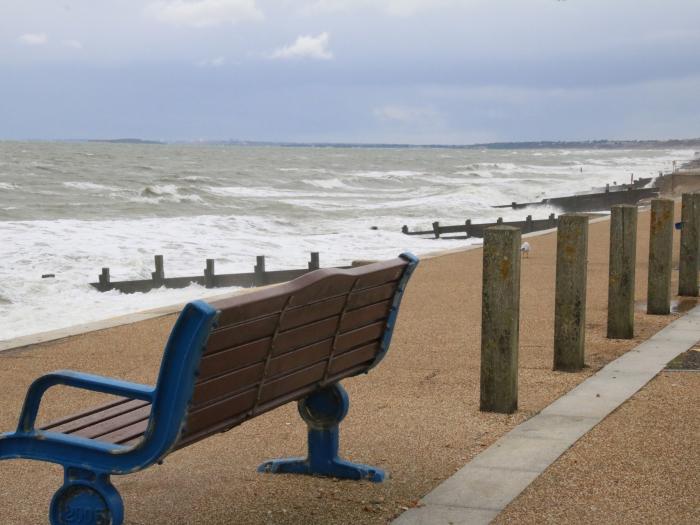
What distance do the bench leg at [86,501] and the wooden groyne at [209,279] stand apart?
13707 mm

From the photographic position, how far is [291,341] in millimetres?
3793

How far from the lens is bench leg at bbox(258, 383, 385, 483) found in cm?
439

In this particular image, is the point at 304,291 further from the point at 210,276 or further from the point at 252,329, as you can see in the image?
the point at 210,276

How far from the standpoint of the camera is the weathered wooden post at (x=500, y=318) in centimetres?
539

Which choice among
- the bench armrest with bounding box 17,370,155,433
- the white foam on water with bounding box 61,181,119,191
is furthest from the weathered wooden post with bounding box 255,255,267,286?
the white foam on water with bounding box 61,181,119,191

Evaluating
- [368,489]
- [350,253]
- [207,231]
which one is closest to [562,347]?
[368,489]

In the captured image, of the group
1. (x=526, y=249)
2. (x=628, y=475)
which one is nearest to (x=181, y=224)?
(x=526, y=249)

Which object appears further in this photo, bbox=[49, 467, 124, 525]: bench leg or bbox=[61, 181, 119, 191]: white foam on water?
bbox=[61, 181, 119, 191]: white foam on water

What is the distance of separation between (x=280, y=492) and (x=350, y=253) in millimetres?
18606

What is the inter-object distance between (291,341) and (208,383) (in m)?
0.52

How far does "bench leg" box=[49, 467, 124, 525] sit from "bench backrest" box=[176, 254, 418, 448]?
1.04 ft

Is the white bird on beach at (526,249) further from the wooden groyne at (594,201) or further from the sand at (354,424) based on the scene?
the wooden groyne at (594,201)

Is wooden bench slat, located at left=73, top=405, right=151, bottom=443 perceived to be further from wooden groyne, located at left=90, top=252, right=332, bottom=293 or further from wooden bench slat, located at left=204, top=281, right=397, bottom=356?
wooden groyne, located at left=90, top=252, right=332, bottom=293

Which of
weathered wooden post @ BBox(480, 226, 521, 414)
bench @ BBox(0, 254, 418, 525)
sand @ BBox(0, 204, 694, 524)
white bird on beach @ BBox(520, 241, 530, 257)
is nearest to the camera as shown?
bench @ BBox(0, 254, 418, 525)
